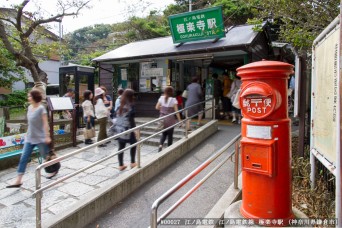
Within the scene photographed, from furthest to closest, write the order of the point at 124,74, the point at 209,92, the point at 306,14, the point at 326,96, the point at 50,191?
1. the point at 124,74
2. the point at 209,92
3. the point at 306,14
4. the point at 50,191
5. the point at 326,96

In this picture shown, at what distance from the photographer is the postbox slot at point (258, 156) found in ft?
8.00

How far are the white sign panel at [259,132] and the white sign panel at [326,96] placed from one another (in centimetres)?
58

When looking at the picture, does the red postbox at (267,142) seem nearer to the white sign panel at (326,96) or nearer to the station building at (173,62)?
the white sign panel at (326,96)

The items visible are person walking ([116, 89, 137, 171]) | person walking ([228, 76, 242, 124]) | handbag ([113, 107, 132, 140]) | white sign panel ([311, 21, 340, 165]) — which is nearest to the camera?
white sign panel ([311, 21, 340, 165])

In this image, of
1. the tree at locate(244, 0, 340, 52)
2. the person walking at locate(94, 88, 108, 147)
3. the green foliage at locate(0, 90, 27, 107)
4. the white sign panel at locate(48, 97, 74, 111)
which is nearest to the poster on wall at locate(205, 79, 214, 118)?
the tree at locate(244, 0, 340, 52)

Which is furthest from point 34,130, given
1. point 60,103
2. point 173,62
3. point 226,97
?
point 173,62

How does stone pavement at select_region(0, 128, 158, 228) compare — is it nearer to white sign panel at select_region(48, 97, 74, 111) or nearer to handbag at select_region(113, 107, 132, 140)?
handbag at select_region(113, 107, 132, 140)

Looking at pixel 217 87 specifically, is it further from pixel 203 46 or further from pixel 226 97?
pixel 203 46

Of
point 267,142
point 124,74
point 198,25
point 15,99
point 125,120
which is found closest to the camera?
point 267,142

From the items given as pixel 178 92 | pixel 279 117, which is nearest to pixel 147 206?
pixel 279 117

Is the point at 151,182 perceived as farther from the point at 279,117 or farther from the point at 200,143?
the point at 279,117

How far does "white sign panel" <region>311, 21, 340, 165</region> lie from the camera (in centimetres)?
254

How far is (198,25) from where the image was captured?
30.1 ft

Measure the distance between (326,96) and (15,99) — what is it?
80.6ft
